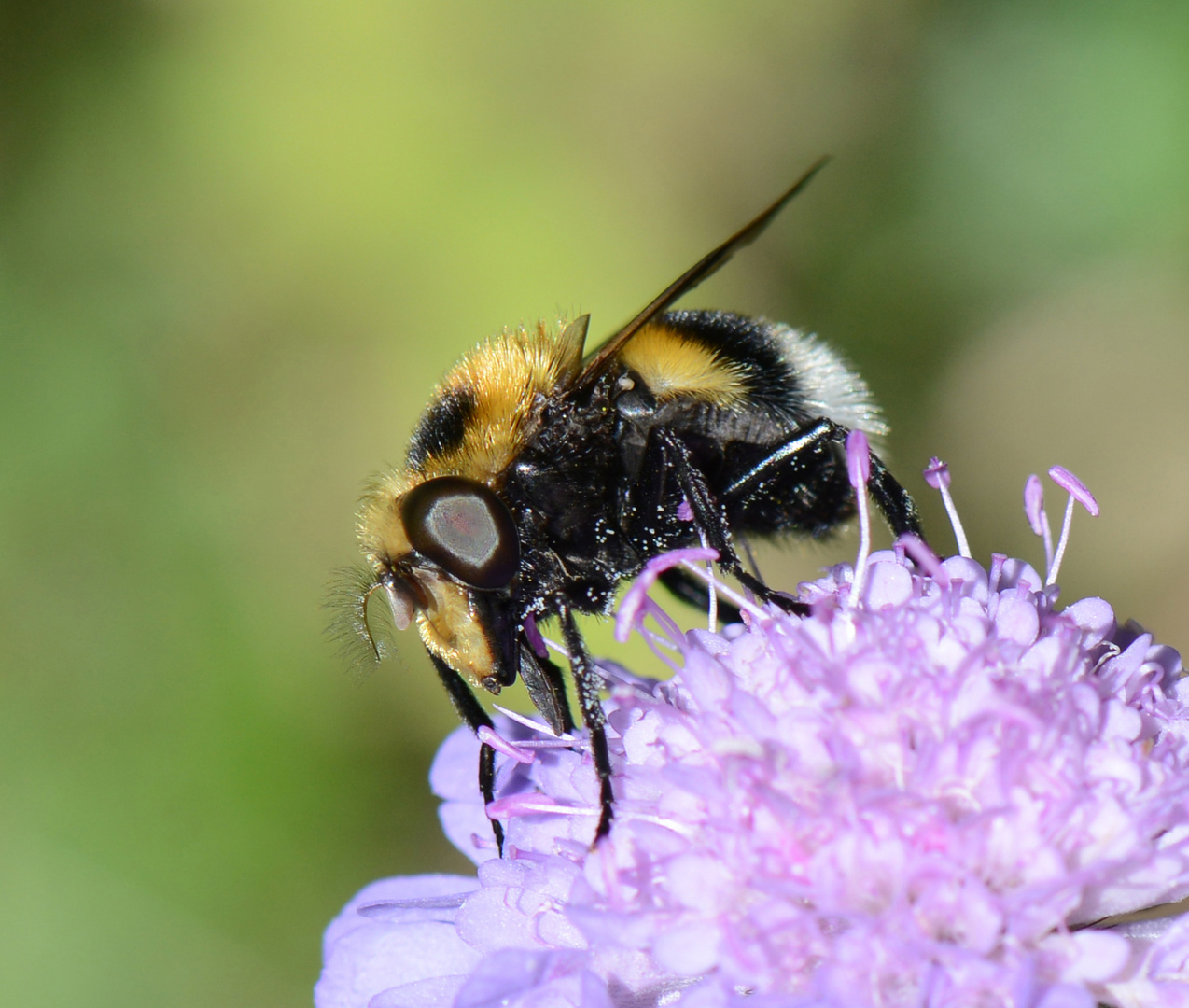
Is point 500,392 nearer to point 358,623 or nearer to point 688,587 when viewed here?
point 358,623

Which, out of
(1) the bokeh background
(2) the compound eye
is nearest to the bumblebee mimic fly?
(2) the compound eye

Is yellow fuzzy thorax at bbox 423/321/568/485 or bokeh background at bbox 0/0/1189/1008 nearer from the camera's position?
yellow fuzzy thorax at bbox 423/321/568/485

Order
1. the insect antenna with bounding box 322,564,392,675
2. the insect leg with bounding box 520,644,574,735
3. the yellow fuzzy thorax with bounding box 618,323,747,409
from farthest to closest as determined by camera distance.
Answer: the yellow fuzzy thorax with bounding box 618,323,747,409 → the insect antenna with bounding box 322,564,392,675 → the insect leg with bounding box 520,644,574,735

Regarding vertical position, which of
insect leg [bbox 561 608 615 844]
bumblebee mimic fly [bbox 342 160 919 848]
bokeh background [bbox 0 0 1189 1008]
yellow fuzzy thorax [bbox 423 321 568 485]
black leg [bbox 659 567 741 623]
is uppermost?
bokeh background [bbox 0 0 1189 1008]

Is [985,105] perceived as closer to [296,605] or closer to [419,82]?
[419,82]

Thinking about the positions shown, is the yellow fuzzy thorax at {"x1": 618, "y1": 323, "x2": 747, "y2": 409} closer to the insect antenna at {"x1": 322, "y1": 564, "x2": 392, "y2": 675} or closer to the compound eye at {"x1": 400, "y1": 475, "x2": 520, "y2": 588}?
the compound eye at {"x1": 400, "y1": 475, "x2": 520, "y2": 588}

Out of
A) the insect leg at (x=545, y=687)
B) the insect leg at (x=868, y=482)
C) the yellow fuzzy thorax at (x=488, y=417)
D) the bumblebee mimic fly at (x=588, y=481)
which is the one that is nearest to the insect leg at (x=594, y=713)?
the bumblebee mimic fly at (x=588, y=481)

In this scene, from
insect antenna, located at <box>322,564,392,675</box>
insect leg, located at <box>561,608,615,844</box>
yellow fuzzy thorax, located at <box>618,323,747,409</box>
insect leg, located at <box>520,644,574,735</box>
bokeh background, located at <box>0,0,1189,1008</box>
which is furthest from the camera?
bokeh background, located at <box>0,0,1189,1008</box>

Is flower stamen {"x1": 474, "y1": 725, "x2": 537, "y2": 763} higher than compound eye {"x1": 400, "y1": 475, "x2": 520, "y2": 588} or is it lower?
lower

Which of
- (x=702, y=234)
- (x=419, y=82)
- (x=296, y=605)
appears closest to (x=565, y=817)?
(x=296, y=605)
